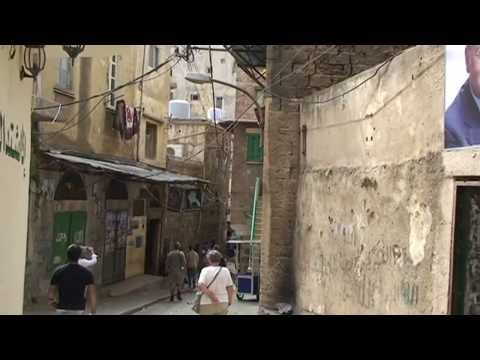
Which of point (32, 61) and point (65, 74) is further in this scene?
point (65, 74)

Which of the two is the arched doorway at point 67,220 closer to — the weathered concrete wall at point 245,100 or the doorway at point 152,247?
the doorway at point 152,247

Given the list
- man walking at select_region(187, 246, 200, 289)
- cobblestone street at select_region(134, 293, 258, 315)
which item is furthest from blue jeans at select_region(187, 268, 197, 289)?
cobblestone street at select_region(134, 293, 258, 315)

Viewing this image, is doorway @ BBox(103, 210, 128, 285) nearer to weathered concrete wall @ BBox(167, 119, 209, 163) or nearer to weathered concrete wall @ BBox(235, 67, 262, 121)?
weathered concrete wall @ BBox(235, 67, 262, 121)

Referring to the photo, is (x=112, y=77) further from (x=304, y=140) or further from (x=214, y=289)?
(x=214, y=289)

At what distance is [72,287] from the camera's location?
19.2 ft

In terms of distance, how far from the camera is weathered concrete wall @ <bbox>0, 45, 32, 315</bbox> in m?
4.77

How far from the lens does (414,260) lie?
6.58 meters

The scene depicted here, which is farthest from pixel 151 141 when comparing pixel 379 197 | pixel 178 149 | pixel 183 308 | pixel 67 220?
pixel 379 197

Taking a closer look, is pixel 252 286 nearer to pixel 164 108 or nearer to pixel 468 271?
pixel 164 108

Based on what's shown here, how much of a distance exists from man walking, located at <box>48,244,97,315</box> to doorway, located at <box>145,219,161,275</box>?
1597cm

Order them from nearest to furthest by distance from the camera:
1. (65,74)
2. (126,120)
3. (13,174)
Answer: (13,174)
(65,74)
(126,120)

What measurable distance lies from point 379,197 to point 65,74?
34.8 feet
